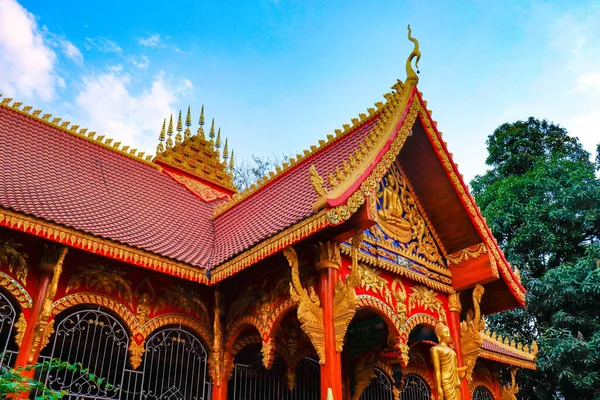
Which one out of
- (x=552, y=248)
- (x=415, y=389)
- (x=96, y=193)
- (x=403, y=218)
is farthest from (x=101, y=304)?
(x=552, y=248)

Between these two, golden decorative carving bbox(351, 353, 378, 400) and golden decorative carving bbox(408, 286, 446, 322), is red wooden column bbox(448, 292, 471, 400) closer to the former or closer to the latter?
golden decorative carving bbox(408, 286, 446, 322)

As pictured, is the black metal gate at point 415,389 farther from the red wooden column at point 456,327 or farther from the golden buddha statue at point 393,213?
the golden buddha statue at point 393,213

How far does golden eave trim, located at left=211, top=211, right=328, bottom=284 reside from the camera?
6910 millimetres

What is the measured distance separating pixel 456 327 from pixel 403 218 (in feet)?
6.49

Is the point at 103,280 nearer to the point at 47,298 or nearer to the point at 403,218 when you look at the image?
the point at 47,298

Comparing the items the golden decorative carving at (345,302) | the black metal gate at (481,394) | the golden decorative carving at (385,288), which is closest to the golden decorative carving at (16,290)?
the golden decorative carving at (345,302)

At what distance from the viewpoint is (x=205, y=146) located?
14352 millimetres

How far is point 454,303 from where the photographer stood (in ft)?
31.2

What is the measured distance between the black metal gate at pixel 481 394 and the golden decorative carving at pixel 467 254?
4012 mm

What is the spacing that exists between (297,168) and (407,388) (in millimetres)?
4797

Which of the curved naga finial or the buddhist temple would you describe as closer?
the buddhist temple

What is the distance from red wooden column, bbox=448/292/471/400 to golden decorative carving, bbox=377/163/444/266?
654 millimetres

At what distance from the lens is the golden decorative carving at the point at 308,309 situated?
6.91 metres

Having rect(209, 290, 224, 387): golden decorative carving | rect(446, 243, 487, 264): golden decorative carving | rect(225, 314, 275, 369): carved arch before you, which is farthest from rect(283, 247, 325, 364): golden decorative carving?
rect(446, 243, 487, 264): golden decorative carving
